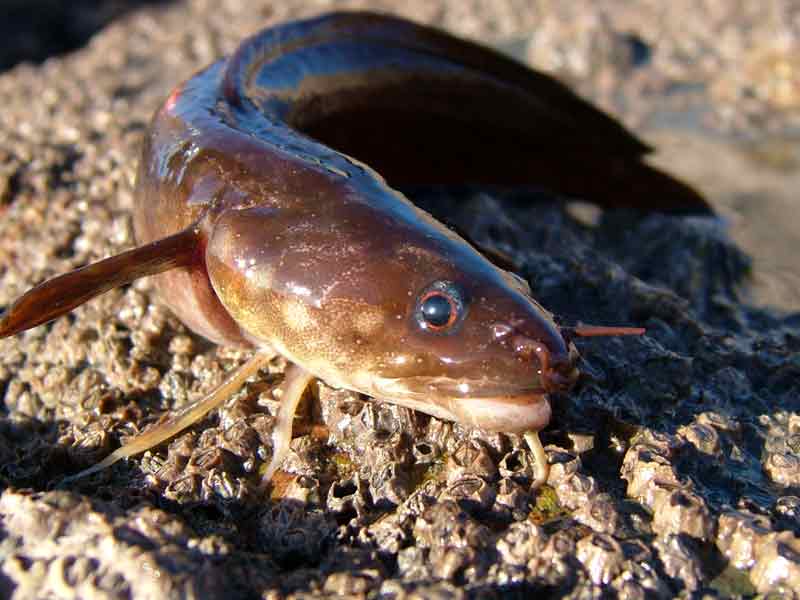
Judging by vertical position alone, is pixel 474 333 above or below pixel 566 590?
above

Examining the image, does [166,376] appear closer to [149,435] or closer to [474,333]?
[149,435]

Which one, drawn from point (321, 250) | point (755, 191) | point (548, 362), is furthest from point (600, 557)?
point (755, 191)

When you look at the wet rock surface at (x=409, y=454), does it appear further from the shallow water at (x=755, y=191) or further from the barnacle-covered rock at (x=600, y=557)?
the shallow water at (x=755, y=191)

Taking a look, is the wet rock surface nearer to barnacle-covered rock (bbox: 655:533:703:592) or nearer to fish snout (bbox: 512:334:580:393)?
barnacle-covered rock (bbox: 655:533:703:592)

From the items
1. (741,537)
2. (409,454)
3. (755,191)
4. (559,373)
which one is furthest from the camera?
(755,191)

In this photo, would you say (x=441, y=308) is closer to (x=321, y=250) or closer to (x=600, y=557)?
(x=321, y=250)

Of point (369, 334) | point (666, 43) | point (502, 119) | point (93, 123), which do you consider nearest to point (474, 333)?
point (369, 334)

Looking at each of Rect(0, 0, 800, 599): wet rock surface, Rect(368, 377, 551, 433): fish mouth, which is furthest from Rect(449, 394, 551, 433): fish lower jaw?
Rect(0, 0, 800, 599): wet rock surface

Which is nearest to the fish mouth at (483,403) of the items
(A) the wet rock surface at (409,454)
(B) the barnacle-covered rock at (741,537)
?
(A) the wet rock surface at (409,454)
